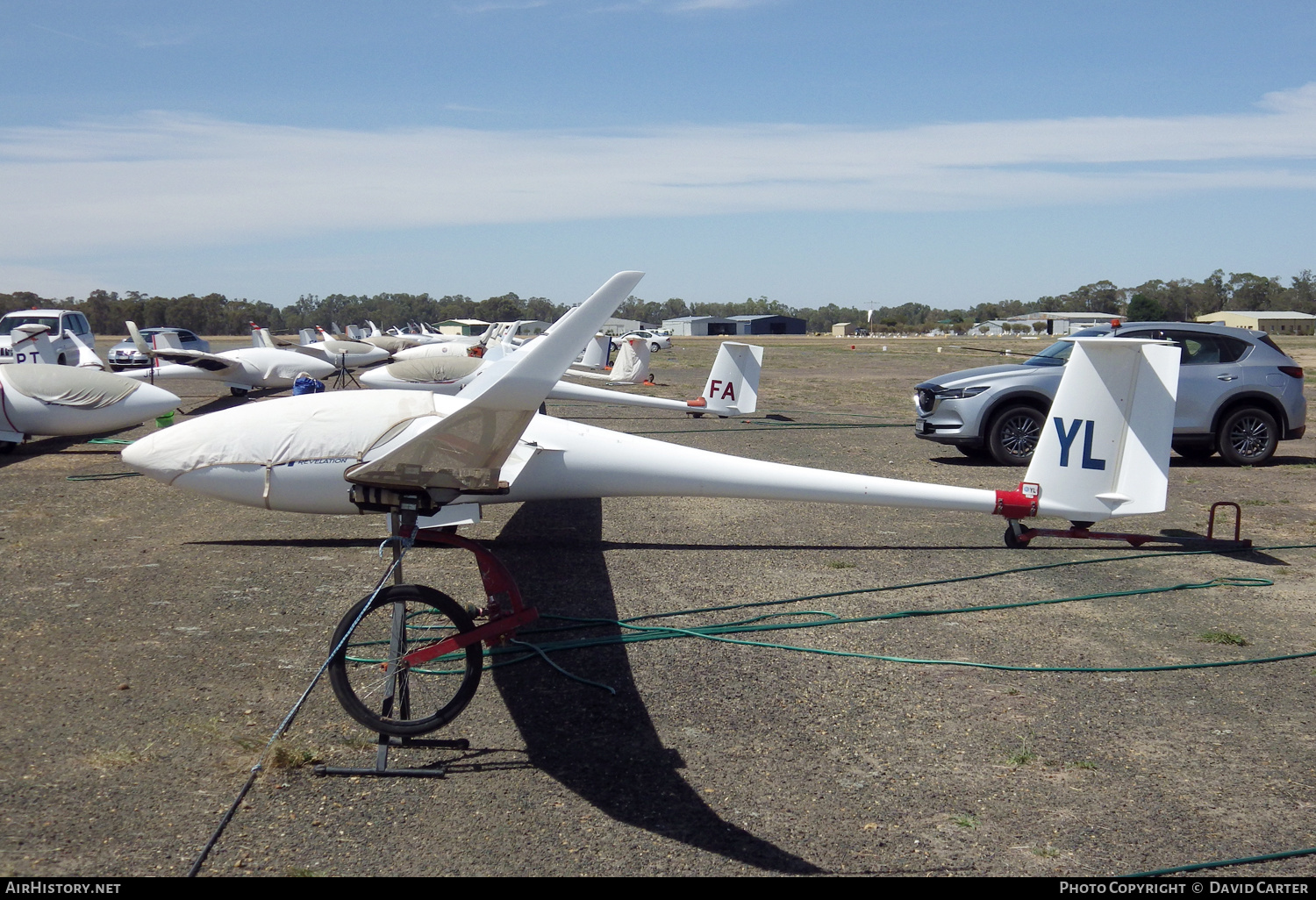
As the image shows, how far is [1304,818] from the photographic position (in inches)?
138

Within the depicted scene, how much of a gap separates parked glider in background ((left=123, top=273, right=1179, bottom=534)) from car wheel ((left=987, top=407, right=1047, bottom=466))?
4.77 m

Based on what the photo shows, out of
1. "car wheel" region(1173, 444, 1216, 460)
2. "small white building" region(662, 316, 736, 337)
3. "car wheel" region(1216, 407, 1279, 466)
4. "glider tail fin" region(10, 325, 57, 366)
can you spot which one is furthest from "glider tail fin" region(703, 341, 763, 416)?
"small white building" region(662, 316, 736, 337)

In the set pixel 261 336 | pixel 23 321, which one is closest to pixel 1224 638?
pixel 23 321

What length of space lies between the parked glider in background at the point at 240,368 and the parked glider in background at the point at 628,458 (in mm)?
14989

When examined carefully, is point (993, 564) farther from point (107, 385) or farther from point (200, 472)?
point (107, 385)

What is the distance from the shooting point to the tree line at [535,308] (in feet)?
352

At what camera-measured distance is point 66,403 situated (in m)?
12.7

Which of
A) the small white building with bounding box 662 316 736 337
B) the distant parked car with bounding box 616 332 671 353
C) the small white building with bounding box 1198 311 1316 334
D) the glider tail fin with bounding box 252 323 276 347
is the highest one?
the small white building with bounding box 1198 311 1316 334

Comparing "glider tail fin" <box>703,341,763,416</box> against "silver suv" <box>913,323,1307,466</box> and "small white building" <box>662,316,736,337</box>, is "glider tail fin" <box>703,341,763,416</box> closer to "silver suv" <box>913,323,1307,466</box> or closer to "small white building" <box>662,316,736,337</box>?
"silver suv" <box>913,323,1307,466</box>

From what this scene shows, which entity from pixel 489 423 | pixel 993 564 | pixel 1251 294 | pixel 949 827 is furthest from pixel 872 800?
pixel 1251 294

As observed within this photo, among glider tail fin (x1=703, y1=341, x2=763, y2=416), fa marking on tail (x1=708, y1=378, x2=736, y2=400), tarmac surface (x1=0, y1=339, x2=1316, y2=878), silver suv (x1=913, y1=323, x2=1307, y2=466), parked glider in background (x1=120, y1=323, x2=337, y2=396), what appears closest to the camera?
tarmac surface (x1=0, y1=339, x2=1316, y2=878)

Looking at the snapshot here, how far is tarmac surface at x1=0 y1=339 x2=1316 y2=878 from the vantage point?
131 inches

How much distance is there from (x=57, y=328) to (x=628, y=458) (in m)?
21.7

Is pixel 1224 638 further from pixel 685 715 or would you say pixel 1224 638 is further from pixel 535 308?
pixel 535 308
